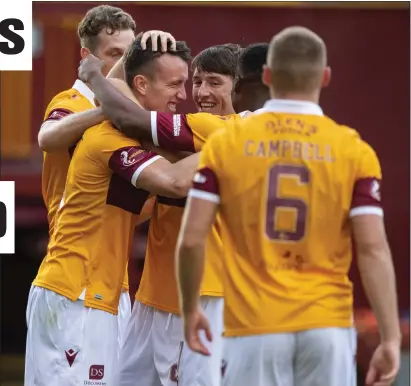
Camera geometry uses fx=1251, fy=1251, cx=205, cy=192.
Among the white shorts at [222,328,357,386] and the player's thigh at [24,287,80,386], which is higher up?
the white shorts at [222,328,357,386]

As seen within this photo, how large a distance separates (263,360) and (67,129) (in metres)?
1.95

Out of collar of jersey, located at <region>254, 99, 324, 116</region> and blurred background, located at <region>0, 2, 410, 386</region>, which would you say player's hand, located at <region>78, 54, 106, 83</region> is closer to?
collar of jersey, located at <region>254, 99, 324, 116</region>

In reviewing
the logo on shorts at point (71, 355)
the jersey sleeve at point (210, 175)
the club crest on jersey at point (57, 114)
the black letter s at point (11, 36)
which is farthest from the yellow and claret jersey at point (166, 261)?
the black letter s at point (11, 36)

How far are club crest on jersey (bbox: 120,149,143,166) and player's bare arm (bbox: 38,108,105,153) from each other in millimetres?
298

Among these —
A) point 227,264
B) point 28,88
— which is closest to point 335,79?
point 28,88

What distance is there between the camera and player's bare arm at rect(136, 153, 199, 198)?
5.61 m

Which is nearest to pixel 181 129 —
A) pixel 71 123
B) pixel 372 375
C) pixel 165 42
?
pixel 165 42

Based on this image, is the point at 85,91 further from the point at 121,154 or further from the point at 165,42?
the point at 121,154

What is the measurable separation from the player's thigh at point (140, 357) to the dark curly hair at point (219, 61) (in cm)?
138

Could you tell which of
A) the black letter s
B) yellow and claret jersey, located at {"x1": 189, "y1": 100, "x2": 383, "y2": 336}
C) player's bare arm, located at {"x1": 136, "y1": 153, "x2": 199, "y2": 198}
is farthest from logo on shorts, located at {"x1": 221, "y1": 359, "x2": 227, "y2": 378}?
the black letter s

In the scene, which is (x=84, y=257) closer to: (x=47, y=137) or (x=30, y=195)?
(x=47, y=137)

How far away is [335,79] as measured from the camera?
38.2 ft

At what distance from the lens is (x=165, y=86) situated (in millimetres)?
6066

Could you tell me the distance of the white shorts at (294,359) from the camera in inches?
183
